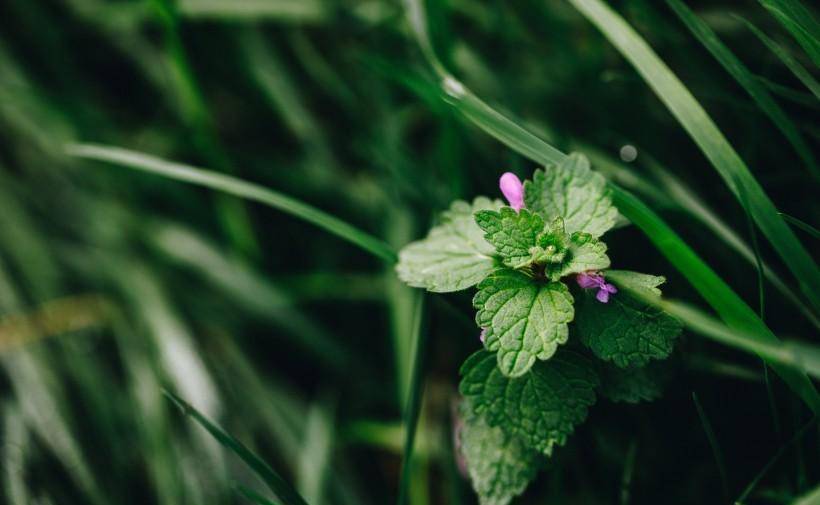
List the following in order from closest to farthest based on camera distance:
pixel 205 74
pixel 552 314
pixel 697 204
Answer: pixel 552 314, pixel 697 204, pixel 205 74

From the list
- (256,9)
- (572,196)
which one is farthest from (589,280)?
(256,9)

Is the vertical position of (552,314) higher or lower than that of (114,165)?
lower

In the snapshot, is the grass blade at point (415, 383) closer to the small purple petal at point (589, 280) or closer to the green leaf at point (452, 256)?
the green leaf at point (452, 256)

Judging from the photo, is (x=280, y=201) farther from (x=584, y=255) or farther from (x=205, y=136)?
(x=205, y=136)

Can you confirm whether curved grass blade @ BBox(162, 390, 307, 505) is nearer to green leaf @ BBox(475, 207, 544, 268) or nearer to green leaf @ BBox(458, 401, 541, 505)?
green leaf @ BBox(458, 401, 541, 505)

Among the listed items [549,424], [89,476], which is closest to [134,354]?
[89,476]

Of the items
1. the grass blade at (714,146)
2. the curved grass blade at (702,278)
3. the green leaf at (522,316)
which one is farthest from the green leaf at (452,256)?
the grass blade at (714,146)

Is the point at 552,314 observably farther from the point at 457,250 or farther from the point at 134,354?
the point at 134,354
